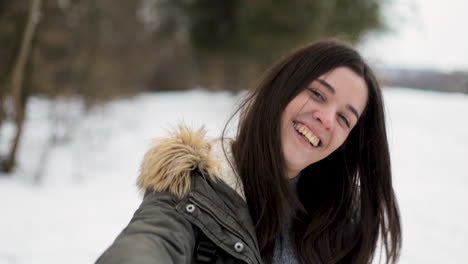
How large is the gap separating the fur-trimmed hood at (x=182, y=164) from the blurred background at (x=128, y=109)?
0.13 meters

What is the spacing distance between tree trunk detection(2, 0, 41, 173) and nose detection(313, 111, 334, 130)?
5.31 m

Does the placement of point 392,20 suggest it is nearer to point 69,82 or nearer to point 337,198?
point 69,82

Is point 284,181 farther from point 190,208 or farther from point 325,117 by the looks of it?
point 190,208

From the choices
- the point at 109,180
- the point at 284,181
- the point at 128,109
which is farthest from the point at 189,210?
the point at 128,109

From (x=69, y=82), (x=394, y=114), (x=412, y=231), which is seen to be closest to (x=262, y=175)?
(x=412, y=231)

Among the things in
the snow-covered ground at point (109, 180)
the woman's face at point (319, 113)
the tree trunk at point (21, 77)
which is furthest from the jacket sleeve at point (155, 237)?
the tree trunk at point (21, 77)

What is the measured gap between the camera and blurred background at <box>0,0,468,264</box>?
14.8 feet

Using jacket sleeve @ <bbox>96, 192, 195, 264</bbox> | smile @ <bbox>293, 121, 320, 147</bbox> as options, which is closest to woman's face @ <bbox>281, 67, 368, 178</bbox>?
smile @ <bbox>293, 121, 320, 147</bbox>

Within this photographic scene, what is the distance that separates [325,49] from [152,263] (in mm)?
1020

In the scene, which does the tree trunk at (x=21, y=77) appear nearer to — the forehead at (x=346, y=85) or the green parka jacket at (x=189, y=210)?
the green parka jacket at (x=189, y=210)

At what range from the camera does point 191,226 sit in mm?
1297

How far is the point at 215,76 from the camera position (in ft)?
57.5

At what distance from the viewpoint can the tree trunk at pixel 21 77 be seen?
5756 millimetres

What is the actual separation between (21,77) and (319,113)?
584 cm
